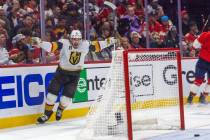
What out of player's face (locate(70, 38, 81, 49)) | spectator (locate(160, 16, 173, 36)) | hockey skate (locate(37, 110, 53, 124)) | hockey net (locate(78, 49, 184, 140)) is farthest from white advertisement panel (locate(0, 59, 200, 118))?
spectator (locate(160, 16, 173, 36))

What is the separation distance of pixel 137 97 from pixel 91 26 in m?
4.06

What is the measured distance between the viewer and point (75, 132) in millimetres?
8070

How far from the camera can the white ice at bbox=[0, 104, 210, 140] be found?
733 centimetres

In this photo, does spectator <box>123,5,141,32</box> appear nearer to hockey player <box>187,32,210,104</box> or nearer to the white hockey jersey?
hockey player <box>187,32,210,104</box>

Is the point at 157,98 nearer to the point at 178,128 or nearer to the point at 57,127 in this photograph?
the point at 178,128

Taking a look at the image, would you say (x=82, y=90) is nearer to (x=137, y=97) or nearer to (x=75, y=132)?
(x=75, y=132)

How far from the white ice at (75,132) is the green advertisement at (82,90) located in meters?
0.50

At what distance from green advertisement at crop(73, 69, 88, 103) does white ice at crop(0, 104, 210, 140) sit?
500 mm

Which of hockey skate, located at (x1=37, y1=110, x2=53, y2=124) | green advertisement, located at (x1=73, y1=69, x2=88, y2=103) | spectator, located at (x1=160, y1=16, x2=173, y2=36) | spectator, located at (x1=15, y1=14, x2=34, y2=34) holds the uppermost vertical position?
spectator, located at (x1=160, y1=16, x2=173, y2=36)

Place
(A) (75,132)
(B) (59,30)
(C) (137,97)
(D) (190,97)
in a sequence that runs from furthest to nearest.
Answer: (D) (190,97)
(B) (59,30)
(A) (75,132)
(C) (137,97)

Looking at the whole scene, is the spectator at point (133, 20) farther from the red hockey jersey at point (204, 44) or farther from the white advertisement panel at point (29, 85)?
the white advertisement panel at point (29, 85)

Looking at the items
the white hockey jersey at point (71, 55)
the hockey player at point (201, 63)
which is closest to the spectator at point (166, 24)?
the hockey player at point (201, 63)

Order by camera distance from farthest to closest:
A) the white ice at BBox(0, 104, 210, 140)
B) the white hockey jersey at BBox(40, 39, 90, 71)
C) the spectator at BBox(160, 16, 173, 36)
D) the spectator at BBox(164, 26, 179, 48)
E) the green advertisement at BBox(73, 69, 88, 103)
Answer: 1. the spectator at BBox(160, 16, 173, 36)
2. the spectator at BBox(164, 26, 179, 48)
3. the green advertisement at BBox(73, 69, 88, 103)
4. the white hockey jersey at BBox(40, 39, 90, 71)
5. the white ice at BBox(0, 104, 210, 140)

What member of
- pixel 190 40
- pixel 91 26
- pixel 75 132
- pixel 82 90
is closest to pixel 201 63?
pixel 190 40
